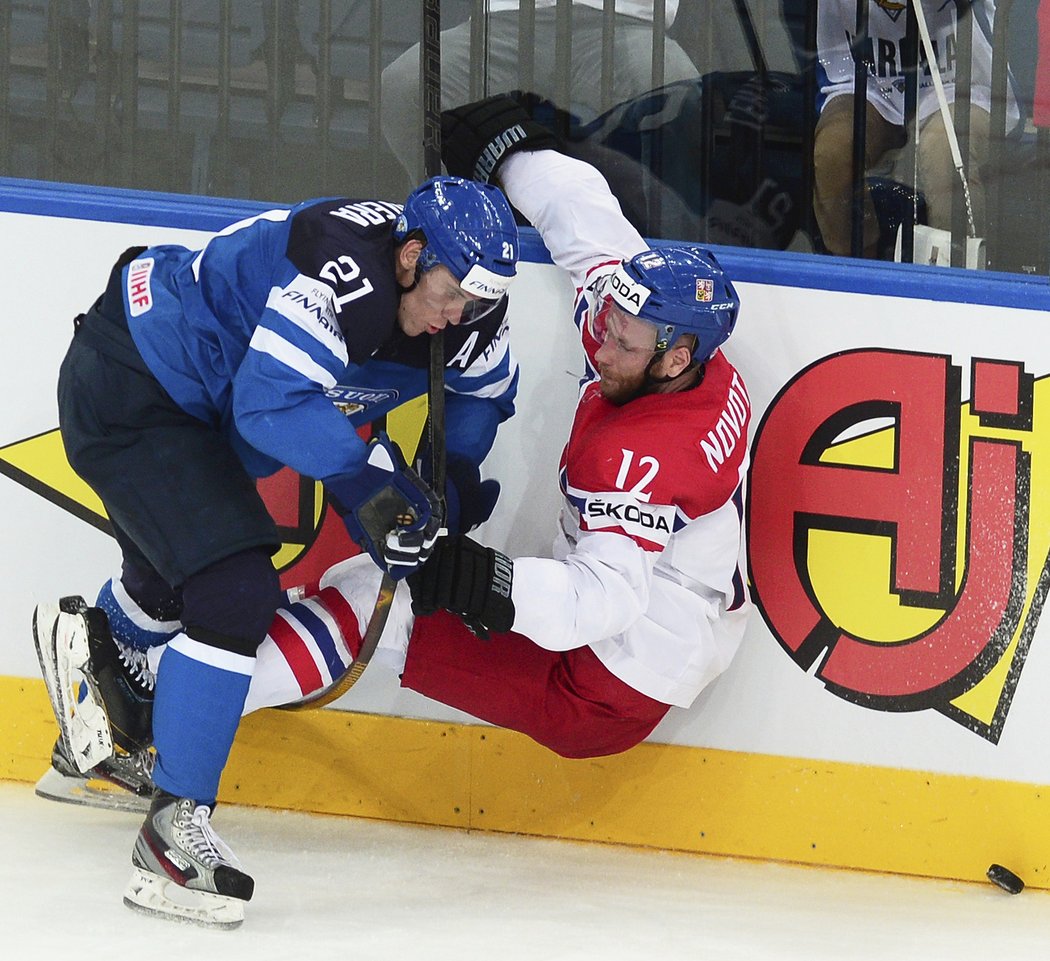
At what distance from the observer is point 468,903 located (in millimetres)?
2439

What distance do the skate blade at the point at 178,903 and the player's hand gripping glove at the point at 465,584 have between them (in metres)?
0.54

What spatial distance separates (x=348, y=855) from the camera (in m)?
2.64

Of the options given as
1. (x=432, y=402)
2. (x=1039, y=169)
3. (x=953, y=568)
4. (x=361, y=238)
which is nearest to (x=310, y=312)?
(x=361, y=238)

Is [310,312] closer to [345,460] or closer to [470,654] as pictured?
[345,460]

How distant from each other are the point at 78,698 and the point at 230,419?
1.74 feet

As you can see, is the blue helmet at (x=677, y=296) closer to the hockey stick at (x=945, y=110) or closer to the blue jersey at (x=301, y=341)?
the blue jersey at (x=301, y=341)

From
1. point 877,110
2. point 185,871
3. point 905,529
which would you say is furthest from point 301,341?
point 877,110

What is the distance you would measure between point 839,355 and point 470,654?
0.86 meters

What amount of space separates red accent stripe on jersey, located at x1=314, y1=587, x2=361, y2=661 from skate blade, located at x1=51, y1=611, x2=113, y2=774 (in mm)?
394

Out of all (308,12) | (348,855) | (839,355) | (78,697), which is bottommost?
(348,855)

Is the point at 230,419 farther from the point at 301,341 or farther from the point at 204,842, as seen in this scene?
the point at 204,842

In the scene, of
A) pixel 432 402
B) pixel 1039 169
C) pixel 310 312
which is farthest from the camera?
pixel 1039 169

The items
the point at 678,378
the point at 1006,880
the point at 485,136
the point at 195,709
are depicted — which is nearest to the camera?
the point at 195,709

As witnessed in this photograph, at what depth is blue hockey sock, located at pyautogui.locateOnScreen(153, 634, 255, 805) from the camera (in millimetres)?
2287
